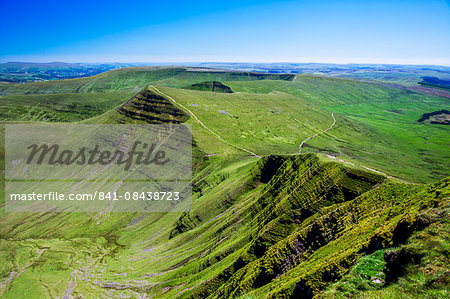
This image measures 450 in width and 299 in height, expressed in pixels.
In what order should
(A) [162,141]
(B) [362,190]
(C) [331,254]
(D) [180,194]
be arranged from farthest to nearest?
(A) [162,141], (D) [180,194], (B) [362,190], (C) [331,254]

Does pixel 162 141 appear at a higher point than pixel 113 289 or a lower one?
higher

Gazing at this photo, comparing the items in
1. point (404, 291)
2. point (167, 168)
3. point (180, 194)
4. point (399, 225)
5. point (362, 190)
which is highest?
point (399, 225)

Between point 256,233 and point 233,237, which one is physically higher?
point 256,233

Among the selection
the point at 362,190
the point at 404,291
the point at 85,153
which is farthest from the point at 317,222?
the point at 85,153

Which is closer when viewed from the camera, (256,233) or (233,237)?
(256,233)

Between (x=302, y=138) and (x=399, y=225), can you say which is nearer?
(x=399, y=225)

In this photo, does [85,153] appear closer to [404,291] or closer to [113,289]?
[113,289]

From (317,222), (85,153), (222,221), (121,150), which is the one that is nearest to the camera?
(317,222)

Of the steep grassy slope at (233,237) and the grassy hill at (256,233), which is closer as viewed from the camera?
the grassy hill at (256,233)

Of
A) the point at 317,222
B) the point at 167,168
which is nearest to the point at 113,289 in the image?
the point at 167,168

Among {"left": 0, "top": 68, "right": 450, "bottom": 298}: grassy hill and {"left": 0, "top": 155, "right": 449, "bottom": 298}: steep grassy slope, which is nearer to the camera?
{"left": 0, "top": 68, "right": 450, "bottom": 298}: grassy hill
